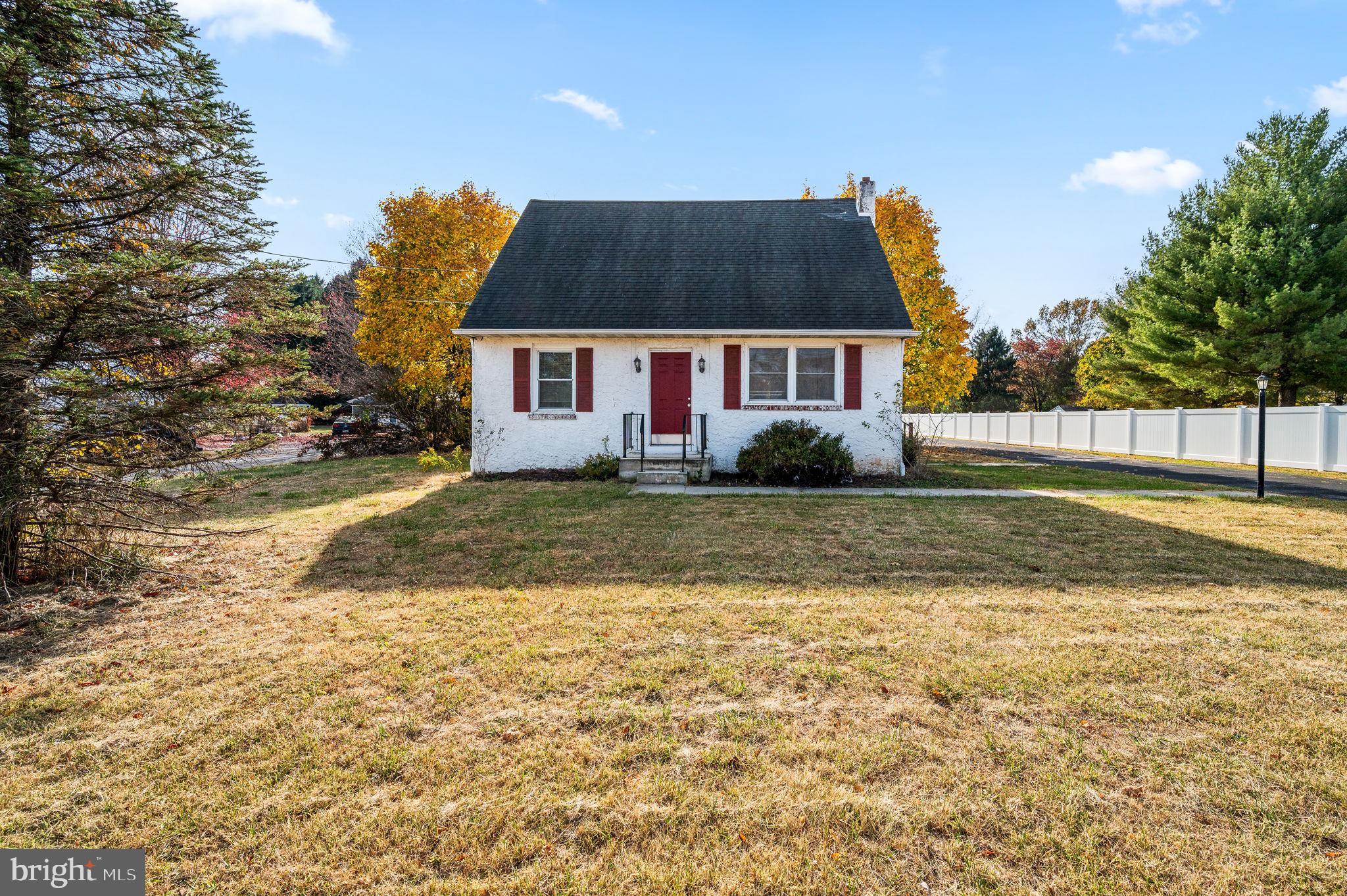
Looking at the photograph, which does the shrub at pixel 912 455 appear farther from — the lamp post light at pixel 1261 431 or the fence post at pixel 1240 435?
the fence post at pixel 1240 435

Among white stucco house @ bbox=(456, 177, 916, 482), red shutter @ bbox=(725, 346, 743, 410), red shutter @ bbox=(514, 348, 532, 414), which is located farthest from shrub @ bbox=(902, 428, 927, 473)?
red shutter @ bbox=(514, 348, 532, 414)

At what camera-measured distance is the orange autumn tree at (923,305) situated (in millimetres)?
20078

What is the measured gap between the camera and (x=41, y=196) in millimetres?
4785

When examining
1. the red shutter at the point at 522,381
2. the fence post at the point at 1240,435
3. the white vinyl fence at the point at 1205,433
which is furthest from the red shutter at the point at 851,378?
the fence post at the point at 1240,435

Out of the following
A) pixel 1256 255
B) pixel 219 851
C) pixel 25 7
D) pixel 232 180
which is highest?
pixel 1256 255

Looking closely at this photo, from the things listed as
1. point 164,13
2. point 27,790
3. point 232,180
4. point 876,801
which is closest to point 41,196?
point 232,180

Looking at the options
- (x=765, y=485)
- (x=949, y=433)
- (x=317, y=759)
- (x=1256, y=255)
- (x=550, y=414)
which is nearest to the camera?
(x=317, y=759)

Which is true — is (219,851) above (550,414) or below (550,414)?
below

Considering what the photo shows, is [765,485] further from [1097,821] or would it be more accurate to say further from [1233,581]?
[1097,821]

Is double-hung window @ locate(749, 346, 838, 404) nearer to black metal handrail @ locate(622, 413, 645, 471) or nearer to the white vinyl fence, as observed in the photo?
black metal handrail @ locate(622, 413, 645, 471)

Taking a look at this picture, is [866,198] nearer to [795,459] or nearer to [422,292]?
[795,459]

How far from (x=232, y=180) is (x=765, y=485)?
9534 mm

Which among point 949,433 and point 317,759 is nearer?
point 317,759

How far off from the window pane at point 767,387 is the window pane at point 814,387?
311 mm
